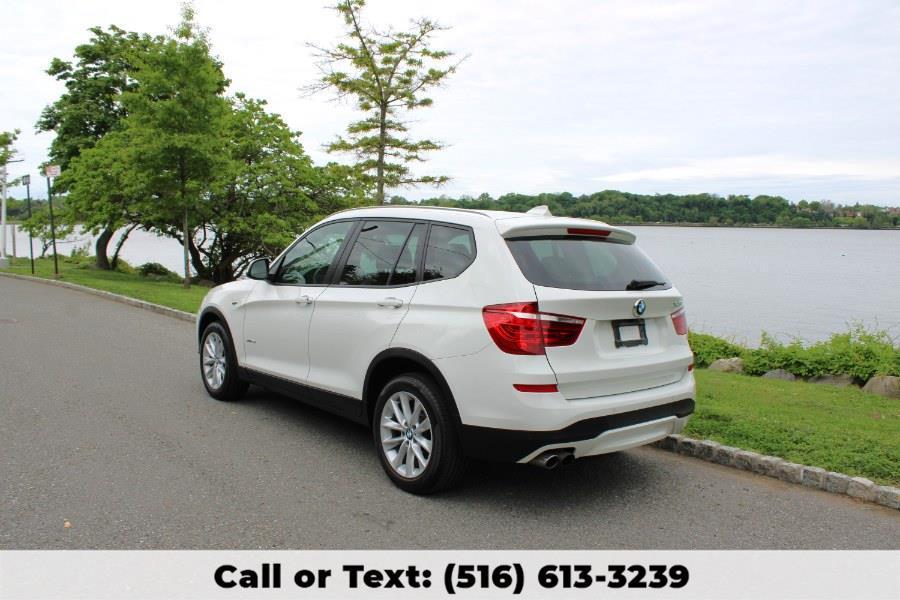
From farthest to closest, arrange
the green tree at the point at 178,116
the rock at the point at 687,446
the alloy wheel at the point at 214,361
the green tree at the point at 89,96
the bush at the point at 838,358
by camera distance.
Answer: the green tree at the point at 89,96 → the green tree at the point at 178,116 → the bush at the point at 838,358 → the alloy wheel at the point at 214,361 → the rock at the point at 687,446

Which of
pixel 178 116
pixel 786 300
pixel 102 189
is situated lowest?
pixel 786 300

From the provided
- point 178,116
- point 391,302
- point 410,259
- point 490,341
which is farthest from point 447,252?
point 178,116

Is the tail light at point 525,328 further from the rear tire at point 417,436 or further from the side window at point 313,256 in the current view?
the side window at point 313,256

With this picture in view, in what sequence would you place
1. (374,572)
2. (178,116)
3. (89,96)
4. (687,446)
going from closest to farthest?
(374,572)
(687,446)
(178,116)
(89,96)

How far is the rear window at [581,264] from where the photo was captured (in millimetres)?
4439

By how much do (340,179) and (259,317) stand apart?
22241mm

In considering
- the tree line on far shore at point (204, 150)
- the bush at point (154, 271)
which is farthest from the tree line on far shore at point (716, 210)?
the bush at point (154, 271)

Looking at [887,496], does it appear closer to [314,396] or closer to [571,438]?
[571,438]

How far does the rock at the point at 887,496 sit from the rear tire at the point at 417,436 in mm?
2739

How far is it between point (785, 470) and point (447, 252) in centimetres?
290

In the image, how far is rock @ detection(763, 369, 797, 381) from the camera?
32.9ft

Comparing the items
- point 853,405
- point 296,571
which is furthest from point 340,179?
point 296,571

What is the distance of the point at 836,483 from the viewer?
5.00 m

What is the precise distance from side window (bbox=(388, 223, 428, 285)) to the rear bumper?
3.81 ft
